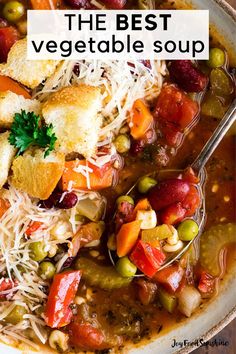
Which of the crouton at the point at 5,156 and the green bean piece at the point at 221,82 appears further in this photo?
the green bean piece at the point at 221,82

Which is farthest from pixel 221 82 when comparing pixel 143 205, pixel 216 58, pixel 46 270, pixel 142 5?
pixel 46 270

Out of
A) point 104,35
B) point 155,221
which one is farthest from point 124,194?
point 104,35

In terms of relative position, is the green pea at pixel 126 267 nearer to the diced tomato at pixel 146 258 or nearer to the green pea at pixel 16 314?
the diced tomato at pixel 146 258

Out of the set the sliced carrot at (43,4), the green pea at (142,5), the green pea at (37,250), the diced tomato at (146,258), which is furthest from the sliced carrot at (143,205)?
the sliced carrot at (43,4)

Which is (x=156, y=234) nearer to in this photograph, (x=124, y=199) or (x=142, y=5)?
(x=124, y=199)

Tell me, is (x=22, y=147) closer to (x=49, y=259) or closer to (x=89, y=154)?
(x=89, y=154)

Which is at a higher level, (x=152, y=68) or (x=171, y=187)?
(x=152, y=68)
